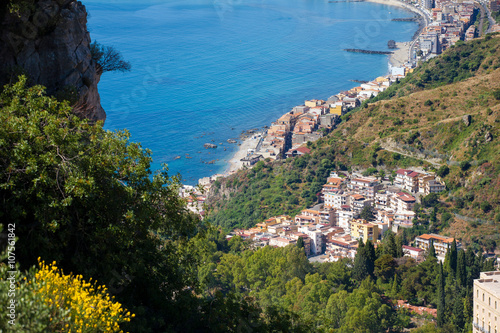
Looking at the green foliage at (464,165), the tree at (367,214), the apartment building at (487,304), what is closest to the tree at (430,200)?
Answer: the green foliage at (464,165)

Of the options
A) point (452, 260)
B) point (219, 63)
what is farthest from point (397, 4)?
point (452, 260)

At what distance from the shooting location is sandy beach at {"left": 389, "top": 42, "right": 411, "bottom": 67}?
5558 cm

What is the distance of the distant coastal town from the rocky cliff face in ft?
33.0

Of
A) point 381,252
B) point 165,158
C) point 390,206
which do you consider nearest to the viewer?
point 381,252

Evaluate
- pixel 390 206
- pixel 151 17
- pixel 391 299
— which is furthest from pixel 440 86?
pixel 151 17

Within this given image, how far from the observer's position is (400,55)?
5866 centimetres

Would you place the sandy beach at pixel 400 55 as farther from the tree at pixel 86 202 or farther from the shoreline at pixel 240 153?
the tree at pixel 86 202

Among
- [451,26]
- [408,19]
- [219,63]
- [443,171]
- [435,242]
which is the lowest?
[435,242]

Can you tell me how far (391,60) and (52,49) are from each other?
177 ft

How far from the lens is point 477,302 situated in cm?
1354

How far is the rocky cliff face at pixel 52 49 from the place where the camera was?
23.9ft

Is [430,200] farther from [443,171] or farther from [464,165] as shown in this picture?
[464,165]

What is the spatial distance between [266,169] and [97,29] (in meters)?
40.6

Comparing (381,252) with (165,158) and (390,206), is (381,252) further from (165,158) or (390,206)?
(165,158)
